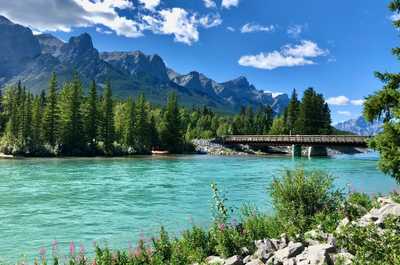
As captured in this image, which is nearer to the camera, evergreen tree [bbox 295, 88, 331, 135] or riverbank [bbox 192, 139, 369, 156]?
riverbank [bbox 192, 139, 369, 156]

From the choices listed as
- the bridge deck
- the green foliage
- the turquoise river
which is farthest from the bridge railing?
the green foliage

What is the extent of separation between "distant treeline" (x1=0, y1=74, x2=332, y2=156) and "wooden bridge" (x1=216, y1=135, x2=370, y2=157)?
18.0 m

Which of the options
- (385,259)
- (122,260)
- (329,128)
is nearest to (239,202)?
(122,260)

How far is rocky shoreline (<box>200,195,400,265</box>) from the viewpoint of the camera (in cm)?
959

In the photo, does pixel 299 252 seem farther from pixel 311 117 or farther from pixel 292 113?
pixel 292 113

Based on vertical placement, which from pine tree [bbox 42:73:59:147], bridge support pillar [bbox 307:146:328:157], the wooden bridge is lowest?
bridge support pillar [bbox 307:146:328:157]

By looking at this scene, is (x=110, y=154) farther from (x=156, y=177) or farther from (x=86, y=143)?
(x=156, y=177)

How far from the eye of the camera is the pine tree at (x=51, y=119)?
3841 inches

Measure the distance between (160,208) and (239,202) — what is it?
5.20 meters

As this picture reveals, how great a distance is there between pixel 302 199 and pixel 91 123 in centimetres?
9545

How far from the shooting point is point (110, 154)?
330ft

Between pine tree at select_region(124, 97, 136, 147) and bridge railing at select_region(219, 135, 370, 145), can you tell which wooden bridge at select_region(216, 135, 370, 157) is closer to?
bridge railing at select_region(219, 135, 370, 145)

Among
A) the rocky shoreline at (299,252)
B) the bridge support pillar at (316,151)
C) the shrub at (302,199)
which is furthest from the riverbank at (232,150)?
the rocky shoreline at (299,252)

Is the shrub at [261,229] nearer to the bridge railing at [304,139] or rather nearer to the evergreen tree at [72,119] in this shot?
the bridge railing at [304,139]
